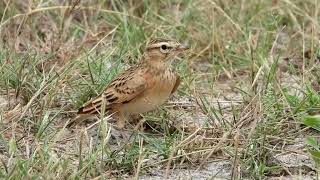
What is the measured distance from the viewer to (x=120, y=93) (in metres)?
6.46

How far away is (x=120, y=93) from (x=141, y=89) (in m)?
0.15

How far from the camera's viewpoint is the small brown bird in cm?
642

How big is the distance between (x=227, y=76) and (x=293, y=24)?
1.19m

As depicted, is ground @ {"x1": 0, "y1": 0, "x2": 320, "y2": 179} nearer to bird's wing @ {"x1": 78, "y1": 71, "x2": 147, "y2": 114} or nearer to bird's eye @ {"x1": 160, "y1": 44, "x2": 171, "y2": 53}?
bird's wing @ {"x1": 78, "y1": 71, "x2": 147, "y2": 114}

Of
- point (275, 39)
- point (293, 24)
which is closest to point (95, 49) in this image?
point (275, 39)

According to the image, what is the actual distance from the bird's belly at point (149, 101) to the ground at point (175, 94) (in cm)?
11

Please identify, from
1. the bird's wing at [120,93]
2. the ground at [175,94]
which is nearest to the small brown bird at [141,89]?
the bird's wing at [120,93]

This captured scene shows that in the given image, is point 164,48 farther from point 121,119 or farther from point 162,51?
point 121,119

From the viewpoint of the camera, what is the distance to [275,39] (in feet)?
25.8

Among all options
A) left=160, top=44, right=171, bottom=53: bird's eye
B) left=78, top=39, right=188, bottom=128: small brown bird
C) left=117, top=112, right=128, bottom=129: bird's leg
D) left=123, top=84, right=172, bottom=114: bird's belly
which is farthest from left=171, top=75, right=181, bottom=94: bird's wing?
left=117, top=112, right=128, bottom=129: bird's leg

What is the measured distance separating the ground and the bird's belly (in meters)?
0.11

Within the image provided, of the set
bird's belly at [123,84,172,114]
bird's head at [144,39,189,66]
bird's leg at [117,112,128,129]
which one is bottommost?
bird's leg at [117,112,128,129]

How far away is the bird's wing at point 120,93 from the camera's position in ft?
21.0

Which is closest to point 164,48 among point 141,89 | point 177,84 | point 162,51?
point 162,51
